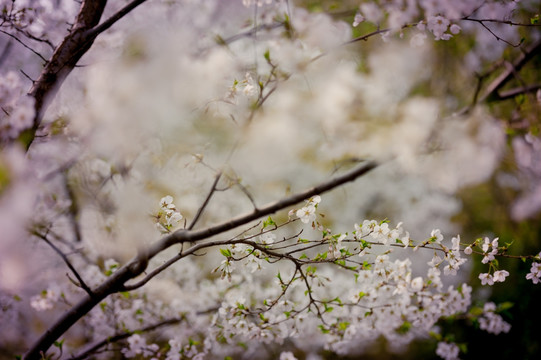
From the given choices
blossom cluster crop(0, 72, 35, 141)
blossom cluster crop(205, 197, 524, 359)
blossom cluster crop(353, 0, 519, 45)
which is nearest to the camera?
blossom cluster crop(0, 72, 35, 141)

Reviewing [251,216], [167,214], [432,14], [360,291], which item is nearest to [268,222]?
[251,216]

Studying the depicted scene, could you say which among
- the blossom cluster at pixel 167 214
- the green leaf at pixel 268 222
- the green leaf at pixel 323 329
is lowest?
the green leaf at pixel 323 329

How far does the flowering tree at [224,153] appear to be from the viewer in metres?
1.54

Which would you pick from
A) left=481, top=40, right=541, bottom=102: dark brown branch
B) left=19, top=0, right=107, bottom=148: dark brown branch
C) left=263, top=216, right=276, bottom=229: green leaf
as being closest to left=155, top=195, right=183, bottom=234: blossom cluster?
left=263, top=216, right=276, bottom=229: green leaf

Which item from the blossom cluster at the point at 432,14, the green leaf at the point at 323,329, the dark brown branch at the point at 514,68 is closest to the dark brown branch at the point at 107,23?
the blossom cluster at the point at 432,14

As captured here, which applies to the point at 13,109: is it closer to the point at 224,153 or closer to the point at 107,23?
the point at 107,23

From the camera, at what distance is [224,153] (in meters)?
3.13

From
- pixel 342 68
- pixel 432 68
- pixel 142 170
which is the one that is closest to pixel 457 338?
pixel 432 68

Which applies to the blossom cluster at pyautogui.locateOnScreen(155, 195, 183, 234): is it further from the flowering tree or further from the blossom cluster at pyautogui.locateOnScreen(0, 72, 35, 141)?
the blossom cluster at pyautogui.locateOnScreen(0, 72, 35, 141)

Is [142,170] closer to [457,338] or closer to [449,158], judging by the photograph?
[449,158]

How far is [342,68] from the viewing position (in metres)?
3.65

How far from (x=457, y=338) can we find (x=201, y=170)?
530cm

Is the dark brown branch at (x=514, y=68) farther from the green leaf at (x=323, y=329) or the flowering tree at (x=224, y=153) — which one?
the green leaf at (x=323, y=329)

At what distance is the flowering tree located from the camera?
154 cm
